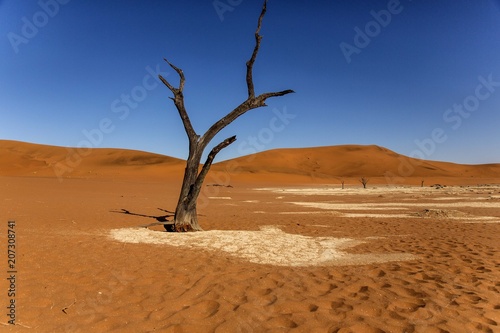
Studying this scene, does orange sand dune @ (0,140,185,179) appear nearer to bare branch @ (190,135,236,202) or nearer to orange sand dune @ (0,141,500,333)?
bare branch @ (190,135,236,202)

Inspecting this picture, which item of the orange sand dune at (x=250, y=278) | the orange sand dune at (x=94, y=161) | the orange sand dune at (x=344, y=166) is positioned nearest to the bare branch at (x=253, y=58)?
the orange sand dune at (x=250, y=278)

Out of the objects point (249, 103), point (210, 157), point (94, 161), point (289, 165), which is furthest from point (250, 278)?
point (289, 165)

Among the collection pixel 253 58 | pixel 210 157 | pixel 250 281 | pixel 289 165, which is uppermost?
pixel 289 165

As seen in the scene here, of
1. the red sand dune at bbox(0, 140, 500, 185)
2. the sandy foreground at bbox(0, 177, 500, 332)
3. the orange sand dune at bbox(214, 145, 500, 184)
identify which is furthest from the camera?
the orange sand dune at bbox(214, 145, 500, 184)

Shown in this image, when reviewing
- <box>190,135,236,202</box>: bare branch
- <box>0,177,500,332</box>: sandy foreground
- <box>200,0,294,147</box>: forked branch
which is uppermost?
<box>200,0,294,147</box>: forked branch

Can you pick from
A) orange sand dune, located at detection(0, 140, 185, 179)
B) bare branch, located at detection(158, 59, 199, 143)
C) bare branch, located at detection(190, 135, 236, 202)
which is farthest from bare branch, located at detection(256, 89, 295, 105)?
orange sand dune, located at detection(0, 140, 185, 179)

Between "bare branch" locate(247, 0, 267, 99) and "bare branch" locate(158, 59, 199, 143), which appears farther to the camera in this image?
"bare branch" locate(158, 59, 199, 143)

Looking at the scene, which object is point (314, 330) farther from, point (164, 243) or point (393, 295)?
point (164, 243)

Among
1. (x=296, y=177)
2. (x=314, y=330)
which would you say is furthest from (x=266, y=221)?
(x=296, y=177)

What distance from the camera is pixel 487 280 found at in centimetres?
581

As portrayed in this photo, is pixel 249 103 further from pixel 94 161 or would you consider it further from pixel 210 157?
pixel 94 161

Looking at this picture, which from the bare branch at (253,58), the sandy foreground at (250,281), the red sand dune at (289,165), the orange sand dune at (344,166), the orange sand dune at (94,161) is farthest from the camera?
the orange sand dune at (344,166)

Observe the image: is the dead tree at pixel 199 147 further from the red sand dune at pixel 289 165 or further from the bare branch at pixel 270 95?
the red sand dune at pixel 289 165

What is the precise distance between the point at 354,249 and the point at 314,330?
503 centimetres
